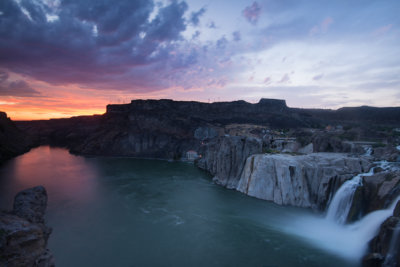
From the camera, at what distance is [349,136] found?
41.0 meters

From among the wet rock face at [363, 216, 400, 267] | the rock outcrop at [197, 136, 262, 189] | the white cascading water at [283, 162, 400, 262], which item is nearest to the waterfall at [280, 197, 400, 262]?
the white cascading water at [283, 162, 400, 262]

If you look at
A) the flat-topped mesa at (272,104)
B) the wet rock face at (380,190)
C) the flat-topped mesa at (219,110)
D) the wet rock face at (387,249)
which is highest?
the flat-topped mesa at (272,104)

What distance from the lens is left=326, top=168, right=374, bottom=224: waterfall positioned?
19.2m

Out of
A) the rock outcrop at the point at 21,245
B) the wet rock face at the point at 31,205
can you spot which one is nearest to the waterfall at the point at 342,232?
the rock outcrop at the point at 21,245

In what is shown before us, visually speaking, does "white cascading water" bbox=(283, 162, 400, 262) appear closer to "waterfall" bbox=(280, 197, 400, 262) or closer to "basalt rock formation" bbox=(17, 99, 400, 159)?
"waterfall" bbox=(280, 197, 400, 262)

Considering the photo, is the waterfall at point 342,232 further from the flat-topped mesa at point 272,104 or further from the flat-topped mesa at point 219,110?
the flat-topped mesa at point 272,104

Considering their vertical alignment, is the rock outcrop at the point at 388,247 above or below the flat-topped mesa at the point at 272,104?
below

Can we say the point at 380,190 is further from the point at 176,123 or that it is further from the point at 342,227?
the point at 176,123

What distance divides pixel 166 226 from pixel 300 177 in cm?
1535

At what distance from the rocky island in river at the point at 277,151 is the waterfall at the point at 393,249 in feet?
0.17

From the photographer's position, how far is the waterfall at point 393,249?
1178cm

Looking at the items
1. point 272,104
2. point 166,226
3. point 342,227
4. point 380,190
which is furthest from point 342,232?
point 272,104

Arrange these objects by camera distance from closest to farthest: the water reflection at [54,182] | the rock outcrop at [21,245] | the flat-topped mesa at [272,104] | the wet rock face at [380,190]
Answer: the rock outcrop at [21,245] → the wet rock face at [380,190] → the water reflection at [54,182] → the flat-topped mesa at [272,104]

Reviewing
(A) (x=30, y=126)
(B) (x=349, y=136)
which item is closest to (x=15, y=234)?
(B) (x=349, y=136)
